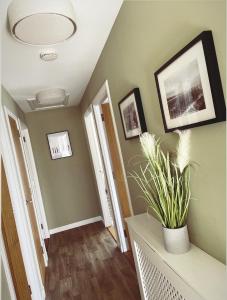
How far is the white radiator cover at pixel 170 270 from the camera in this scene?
896mm

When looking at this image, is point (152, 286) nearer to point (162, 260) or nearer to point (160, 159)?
point (162, 260)

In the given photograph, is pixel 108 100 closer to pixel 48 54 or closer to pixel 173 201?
pixel 48 54

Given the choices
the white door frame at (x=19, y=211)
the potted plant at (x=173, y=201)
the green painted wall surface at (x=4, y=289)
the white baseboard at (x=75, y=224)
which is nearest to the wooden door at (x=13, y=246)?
A: the white door frame at (x=19, y=211)

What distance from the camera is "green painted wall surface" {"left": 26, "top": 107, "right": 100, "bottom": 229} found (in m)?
4.25

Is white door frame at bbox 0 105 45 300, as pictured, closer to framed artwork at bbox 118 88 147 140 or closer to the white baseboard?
framed artwork at bbox 118 88 147 140

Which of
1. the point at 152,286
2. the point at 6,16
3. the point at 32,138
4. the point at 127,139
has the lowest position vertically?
the point at 152,286

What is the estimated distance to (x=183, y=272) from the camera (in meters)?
0.99

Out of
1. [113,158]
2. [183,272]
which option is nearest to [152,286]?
[183,272]

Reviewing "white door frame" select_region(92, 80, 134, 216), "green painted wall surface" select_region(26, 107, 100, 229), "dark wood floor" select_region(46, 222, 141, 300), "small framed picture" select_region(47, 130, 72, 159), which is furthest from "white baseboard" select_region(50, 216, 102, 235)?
"white door frame" select_region(92, 80, 134, 216)

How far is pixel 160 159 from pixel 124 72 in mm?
865

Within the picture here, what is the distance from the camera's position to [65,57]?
7.01 ft

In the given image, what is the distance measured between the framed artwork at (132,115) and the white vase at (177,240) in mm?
702

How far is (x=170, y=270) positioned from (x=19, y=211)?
1587 mm

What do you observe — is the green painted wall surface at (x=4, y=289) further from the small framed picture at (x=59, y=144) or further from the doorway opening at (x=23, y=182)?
the small framed picture at (x=59, y=144)
